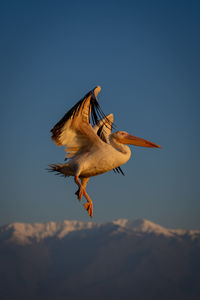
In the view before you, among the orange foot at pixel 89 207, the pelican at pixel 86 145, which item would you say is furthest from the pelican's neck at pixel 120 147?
the orange foot at pixel 89 207

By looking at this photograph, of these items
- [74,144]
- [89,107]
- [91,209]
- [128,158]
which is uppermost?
[89,107]

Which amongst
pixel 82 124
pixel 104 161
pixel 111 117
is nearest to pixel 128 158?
pixel 104 161

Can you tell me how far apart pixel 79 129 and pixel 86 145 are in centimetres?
52

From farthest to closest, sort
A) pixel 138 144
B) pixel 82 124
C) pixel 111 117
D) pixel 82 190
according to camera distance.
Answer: pixel 111 117, pixel 138 144, pixel 82 124, pixel 82 190

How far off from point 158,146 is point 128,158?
1.11 meters

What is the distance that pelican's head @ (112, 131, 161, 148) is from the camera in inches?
455

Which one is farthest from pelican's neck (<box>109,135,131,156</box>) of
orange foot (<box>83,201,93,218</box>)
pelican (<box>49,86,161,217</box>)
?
orange foot (<box>83,201,93,218</box>)

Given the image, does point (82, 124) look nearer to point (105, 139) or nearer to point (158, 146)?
point (105, 139)

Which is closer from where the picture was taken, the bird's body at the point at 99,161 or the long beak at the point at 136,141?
the bird's body at the point at 99,161

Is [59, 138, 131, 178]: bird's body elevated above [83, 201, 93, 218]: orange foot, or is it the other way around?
[59, 138, 131, 178]: bird's body

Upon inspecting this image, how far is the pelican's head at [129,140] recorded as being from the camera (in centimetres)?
1155

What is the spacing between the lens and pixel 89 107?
10906 mm

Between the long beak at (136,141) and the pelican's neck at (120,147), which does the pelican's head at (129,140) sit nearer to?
the long beak at (136,141)

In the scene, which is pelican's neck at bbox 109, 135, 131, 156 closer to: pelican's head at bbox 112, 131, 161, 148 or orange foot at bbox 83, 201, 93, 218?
pelican's head at bbox 112, 131, 161, 148
